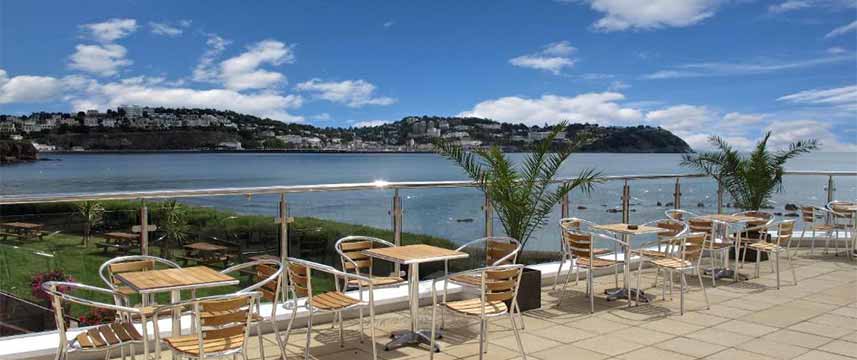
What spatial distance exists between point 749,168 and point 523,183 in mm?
4975

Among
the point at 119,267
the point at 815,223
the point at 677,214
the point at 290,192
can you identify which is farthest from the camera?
the point at 815,223

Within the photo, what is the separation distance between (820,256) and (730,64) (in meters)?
19.1

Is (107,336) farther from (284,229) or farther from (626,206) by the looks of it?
(626,206)

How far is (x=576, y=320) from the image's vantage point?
596cm

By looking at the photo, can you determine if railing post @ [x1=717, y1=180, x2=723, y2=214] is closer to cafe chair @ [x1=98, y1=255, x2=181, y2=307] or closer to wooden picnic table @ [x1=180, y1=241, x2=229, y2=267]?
wooden picnic table @ [x1=180, y1=241, x2=229, y2=267]

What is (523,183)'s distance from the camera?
6543mm

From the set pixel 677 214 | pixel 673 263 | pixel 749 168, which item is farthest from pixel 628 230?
pixel 749 168

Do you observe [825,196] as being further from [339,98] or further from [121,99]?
[121,99]

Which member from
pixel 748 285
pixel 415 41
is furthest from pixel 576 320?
pixel 415 41

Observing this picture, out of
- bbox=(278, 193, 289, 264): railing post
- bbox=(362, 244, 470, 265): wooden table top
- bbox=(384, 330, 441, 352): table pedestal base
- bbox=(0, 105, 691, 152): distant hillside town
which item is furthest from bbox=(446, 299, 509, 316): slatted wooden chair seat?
bbox=(0, 105, 691, 152): distant hillside town

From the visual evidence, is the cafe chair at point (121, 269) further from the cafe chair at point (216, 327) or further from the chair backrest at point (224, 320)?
the chair backrest at point (224, 320)

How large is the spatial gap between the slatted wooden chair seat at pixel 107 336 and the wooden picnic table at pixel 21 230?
4.89 feet

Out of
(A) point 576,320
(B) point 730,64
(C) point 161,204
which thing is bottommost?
(A) point 576,320

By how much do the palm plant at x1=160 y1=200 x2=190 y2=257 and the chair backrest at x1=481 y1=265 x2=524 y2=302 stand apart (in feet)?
8.48
